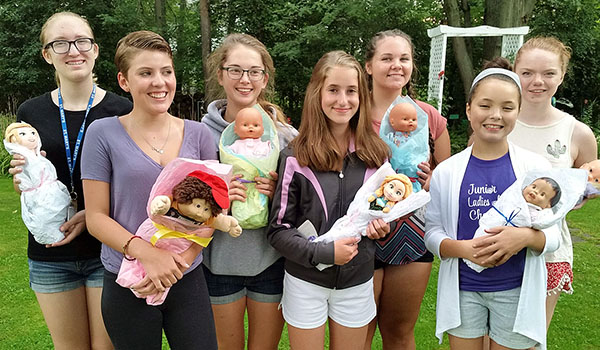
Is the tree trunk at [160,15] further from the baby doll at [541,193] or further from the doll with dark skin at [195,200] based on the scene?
the baby doll at [541,193]

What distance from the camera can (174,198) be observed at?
200 centimetres

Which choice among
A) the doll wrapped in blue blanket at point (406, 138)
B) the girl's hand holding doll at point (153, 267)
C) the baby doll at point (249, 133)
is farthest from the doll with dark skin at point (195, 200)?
the doll wrapped in blue blanket at point (406, 138)

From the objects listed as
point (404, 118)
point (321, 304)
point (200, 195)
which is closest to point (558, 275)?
point (404, 118)

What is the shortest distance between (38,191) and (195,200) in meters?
1.01

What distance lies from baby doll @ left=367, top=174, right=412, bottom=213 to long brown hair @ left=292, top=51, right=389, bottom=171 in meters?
0.19

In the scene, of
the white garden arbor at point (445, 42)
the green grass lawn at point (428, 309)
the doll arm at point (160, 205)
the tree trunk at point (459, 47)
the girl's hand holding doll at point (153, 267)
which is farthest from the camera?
the tree trunk at point (459, 47)

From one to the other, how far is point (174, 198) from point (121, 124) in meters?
0.52

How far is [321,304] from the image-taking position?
8.15 feet

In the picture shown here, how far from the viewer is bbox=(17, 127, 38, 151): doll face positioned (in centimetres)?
239

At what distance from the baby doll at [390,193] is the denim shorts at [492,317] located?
0.57 meters

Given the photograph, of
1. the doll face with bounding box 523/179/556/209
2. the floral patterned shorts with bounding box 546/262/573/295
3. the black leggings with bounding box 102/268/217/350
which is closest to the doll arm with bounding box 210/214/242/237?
the black leggings with bounding box 102/268/217/350

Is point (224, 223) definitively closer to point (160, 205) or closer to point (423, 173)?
point (160, 205)

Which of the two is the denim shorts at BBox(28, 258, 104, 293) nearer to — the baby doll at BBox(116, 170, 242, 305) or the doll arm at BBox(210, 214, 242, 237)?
the baby doll at BBox(116, 170, 242, 305)

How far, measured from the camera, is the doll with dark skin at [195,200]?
1.95 metres
